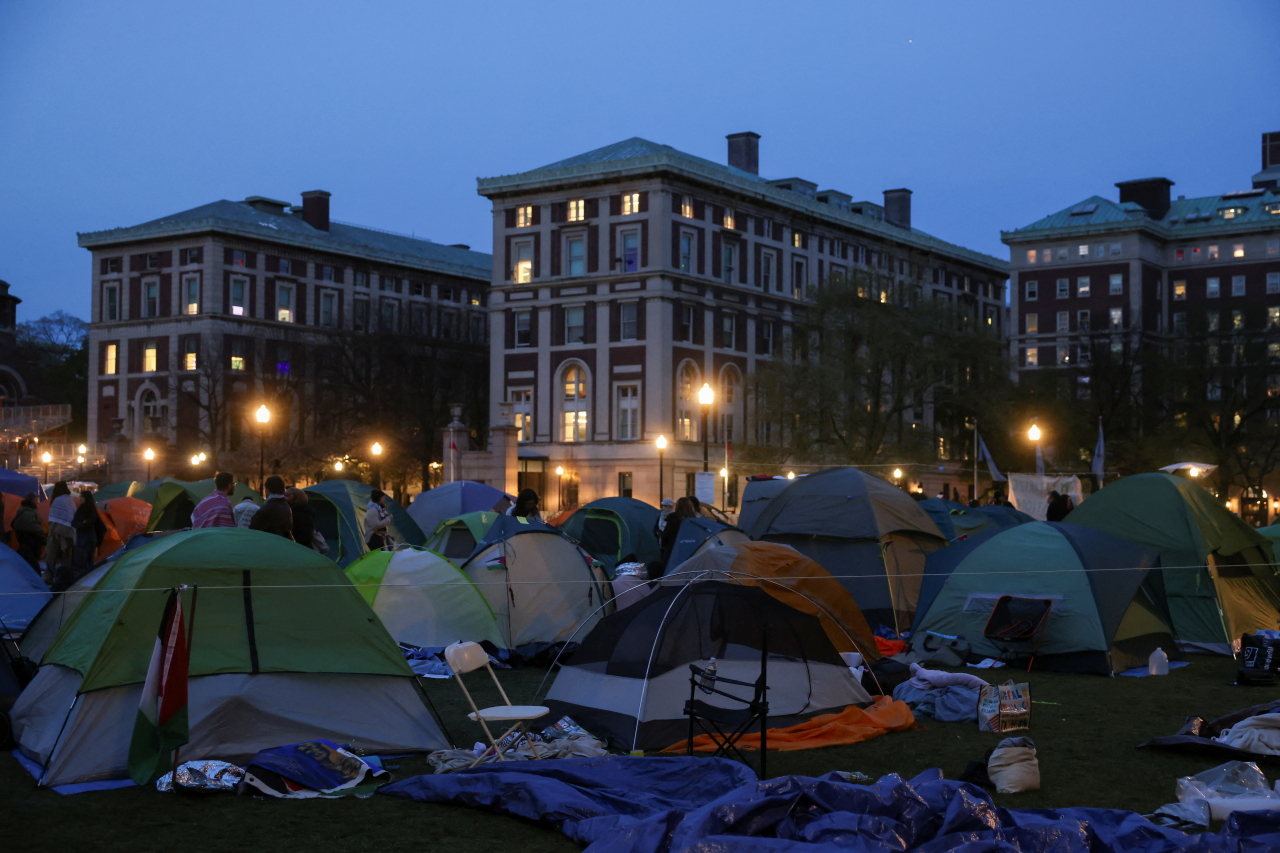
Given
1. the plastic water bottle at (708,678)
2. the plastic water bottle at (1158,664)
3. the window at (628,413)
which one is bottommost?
the plastic water bottle at (1158,664)

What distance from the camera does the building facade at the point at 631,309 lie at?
5934 centimetres

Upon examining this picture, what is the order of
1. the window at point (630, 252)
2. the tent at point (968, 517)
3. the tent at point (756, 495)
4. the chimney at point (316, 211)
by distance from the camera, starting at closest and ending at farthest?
1. the tent at point (968, 517)
2. the tent at point (756, 495)
3. the window at point (630, 252)
4. the chimney at point (316, 211)

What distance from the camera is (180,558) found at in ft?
32.2

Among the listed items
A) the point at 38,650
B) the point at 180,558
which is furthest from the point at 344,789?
the point at 38,650

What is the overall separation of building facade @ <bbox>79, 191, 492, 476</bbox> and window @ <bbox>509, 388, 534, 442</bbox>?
10183mm

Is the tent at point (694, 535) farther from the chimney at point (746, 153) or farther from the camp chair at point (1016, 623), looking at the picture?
the chimney at point (746, 153)

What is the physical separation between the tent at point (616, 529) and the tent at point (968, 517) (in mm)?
5178

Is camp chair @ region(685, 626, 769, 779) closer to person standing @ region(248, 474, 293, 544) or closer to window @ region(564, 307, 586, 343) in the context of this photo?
person standing @ region(248, 474, 293, 544)

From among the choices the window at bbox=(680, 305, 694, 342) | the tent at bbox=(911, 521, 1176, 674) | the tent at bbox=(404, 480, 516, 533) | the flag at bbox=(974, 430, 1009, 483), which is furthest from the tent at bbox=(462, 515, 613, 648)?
the window at bbox=(680, 305, 694, 342)

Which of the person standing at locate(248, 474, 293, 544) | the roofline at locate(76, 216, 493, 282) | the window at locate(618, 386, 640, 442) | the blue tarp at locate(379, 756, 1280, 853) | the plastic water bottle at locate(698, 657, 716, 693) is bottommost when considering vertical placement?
the blue tarp at locate(379, 756, 1280, 853)

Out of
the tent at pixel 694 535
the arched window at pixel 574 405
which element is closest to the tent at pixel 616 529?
the tent at pixel 694 535

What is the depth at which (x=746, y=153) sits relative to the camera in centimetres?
7056

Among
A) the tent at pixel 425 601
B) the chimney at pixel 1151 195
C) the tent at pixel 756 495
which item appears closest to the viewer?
the tent at pixel 425 601

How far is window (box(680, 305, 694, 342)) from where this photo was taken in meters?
60.6
